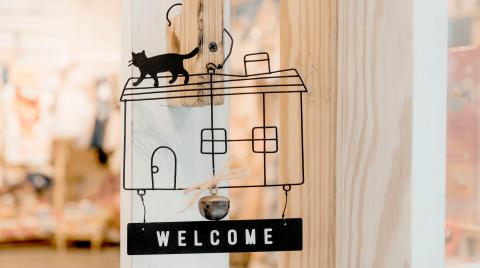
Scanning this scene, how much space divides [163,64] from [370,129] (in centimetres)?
39

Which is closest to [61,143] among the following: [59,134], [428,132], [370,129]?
[59,134]

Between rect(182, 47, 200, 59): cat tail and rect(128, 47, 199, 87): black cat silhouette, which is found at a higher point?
rect(182, 47, 200, 59): cat tail

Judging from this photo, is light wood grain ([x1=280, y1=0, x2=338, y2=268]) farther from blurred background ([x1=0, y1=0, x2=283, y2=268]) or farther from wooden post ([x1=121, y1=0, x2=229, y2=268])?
blurred background ([x1=0, y1=0, x2=283, y2=268])

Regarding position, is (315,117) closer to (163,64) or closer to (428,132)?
(428,132)

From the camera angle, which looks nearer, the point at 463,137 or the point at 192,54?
the point at 192,54

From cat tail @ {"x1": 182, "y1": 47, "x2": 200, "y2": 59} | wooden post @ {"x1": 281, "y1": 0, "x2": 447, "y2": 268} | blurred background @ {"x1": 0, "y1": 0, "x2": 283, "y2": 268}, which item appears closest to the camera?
cat tail @ {"x1": 182, "y1": 47, "x2": 200, "y2": 59}

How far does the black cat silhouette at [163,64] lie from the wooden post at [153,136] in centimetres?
11

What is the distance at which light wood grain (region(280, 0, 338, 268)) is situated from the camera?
44.3 inches

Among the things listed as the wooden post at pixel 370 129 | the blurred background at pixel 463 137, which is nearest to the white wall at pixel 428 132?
the wooden post at pixel 370 129

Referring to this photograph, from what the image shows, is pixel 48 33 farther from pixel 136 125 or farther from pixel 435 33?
pixel 435 33

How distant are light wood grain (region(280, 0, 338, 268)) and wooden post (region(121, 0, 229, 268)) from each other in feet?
0.59

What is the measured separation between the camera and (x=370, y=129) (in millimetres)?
1075

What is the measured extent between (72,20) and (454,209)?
111cm

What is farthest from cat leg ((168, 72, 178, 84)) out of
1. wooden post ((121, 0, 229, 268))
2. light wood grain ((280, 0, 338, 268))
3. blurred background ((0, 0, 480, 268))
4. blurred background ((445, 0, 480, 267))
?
blurred background ((0, 0, 480, 268))
